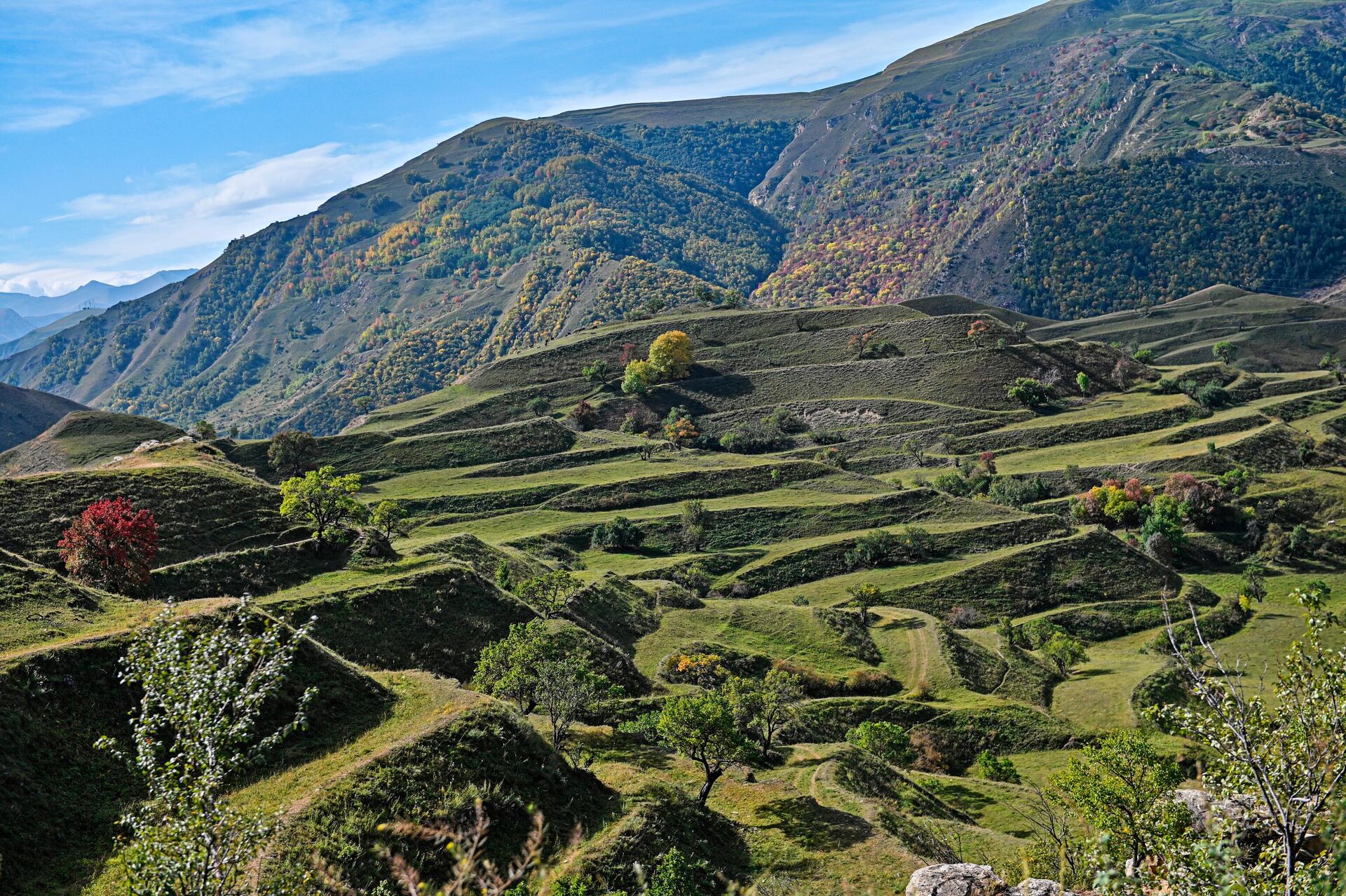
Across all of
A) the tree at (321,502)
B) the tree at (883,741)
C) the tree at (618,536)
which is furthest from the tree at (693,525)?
the tree at (883,741)

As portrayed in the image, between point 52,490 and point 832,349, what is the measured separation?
16017 centimetres

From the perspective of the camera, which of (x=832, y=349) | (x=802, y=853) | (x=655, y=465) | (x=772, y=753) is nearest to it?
(x=802, y=853)

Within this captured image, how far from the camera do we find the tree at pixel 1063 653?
8344cm

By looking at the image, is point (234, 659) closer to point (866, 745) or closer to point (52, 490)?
point (866, 745)

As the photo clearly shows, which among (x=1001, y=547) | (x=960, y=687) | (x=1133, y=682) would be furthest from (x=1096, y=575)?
(x=960, y=687)

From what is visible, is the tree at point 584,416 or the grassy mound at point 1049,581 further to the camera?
the tree at point 584,416

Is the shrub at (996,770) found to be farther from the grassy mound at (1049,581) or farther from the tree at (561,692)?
the grassy mound at (1049,581)

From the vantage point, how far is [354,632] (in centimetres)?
5522

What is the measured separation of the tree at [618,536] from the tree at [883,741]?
5977 centimetres

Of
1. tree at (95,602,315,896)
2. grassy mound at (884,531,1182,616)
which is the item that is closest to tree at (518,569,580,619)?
grassy mound at (884,531,1182,616)

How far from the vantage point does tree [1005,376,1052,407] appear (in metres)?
172

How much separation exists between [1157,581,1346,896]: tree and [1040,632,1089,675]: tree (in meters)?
72.3

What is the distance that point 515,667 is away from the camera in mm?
45656

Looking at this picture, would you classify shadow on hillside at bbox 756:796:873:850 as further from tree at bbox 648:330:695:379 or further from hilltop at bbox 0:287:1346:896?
tree at bbox 648:330:695:379
